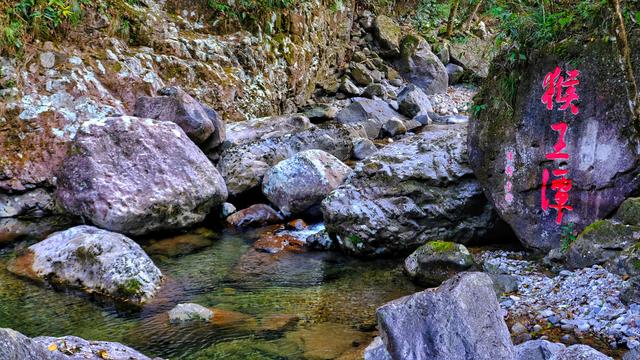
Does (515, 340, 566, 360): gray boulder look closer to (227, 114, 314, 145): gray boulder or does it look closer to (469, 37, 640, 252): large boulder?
(469, 37, 640, 252): large boulder

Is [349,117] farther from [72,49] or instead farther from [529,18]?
[529,18]

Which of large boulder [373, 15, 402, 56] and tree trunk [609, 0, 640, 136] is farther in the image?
large boulder [373, 15, 402, 56]

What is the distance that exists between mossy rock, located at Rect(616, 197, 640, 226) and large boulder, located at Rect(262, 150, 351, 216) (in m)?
5.05

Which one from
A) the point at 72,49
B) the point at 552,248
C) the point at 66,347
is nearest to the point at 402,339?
the point at 66,347

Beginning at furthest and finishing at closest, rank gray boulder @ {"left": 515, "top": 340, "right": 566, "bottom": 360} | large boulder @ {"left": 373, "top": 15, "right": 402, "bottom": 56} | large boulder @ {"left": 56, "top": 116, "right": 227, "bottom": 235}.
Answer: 1. large boulder @ {"left": 373, "top": 15, "right": 402, "bottom": 56}
2. large boulder @ {"left": 56, "top": 116, "right": 227, "bottom": 235}
3. gray boulder @ {"left": 515, "top": 340, "right": 566, "bottom": 360}

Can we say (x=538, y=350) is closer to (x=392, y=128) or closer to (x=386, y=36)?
(x=392, y=128)

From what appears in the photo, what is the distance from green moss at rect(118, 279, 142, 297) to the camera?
6.52 metres

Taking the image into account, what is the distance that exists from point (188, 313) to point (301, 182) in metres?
4.29

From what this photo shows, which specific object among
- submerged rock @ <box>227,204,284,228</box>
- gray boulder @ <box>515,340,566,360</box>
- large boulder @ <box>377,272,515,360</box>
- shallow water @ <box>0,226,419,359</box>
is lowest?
shallow water @ <box>0,226,419,359</box>

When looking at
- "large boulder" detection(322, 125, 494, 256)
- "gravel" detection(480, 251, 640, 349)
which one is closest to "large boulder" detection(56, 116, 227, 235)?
"large boulder" detection(322, 125, 494, 256)

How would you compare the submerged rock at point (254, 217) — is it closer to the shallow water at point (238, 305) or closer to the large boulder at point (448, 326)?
the shallow water at point (238, 305)

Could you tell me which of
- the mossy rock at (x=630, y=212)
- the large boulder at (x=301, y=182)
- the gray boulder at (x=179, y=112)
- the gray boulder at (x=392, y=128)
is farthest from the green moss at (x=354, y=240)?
the gray boulder at (x=392, y=128)

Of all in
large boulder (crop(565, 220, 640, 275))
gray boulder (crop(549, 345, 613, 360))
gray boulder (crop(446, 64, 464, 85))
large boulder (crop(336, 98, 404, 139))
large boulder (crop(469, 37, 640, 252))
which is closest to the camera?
gray boulder (crop(549, 345, 613, 360))

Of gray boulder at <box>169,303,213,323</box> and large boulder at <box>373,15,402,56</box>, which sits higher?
large boulder at <box>373,15,402,56</box>
